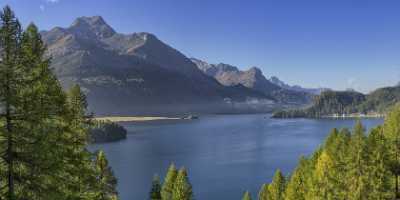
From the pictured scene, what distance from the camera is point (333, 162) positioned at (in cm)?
4728

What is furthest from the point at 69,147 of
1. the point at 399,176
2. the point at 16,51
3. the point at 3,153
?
the point at 399,176

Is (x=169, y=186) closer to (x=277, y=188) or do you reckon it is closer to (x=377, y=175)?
(x=277, y=188)

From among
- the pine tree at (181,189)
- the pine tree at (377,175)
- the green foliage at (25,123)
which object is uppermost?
the green foliage at (25,123)

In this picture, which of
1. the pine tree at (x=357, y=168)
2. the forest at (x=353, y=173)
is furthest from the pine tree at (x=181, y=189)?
the pine tree at (x=357, y=168)

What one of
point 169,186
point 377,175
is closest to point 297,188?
point 377,175

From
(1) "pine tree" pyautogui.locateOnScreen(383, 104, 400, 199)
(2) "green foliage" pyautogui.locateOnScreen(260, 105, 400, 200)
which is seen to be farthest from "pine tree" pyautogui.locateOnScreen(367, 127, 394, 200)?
(1) "pine tree" pyautogui.locateOnScreen(383, 104, 400, 199)

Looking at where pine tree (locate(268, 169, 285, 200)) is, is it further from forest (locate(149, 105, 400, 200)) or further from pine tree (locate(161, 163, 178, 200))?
pine tree (locate(161, 163, 178, 200))

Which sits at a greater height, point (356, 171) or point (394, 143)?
point (394, 143)

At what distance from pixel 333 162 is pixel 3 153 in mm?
37586

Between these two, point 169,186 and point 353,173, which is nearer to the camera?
point 353,173

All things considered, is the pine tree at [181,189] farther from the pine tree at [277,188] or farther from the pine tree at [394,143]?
the pine tree at [394,143]

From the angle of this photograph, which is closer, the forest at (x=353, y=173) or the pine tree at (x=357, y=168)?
the pine tree at (x=357, y=168)

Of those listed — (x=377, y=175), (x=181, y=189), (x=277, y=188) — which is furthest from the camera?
(x=277, y=188)

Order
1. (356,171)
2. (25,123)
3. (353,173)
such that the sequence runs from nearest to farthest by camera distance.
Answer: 1. (25,123)
2. (356,171)
3. (353,173)
